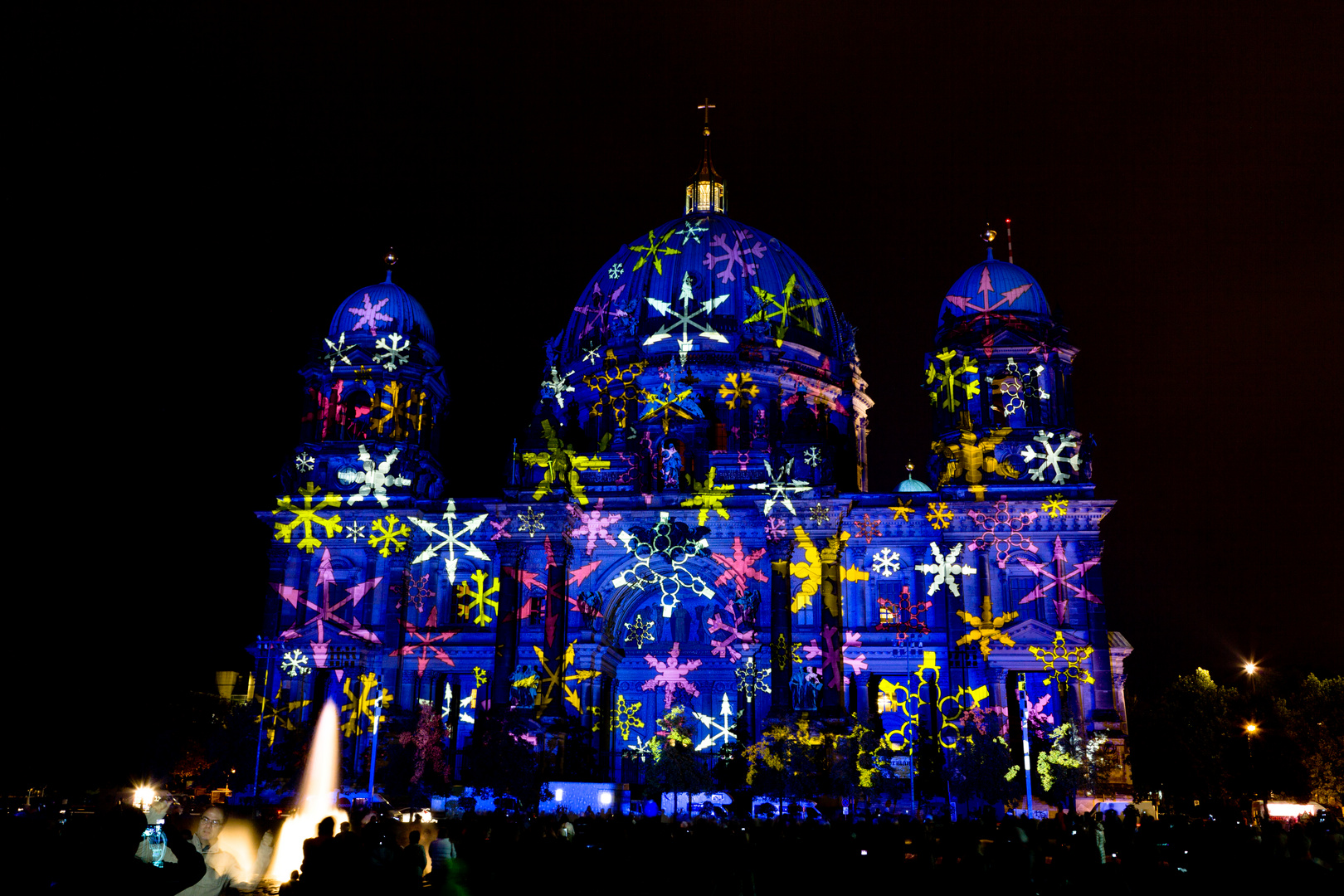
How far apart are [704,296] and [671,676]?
23183mm

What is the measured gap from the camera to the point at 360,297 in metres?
67.1

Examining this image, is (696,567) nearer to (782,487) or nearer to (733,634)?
(733,634)

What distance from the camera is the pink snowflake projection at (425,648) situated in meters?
59.2

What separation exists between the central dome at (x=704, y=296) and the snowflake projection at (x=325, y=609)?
2047 cm

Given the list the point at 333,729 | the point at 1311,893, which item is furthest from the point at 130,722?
the point at 1311,893

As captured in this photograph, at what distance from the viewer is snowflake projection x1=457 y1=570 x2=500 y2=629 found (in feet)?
197

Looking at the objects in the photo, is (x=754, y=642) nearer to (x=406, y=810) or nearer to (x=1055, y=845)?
(x=406, y=810)

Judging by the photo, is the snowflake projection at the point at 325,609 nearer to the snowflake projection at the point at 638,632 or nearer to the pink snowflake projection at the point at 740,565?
the snowflake projection at the point at 638,632

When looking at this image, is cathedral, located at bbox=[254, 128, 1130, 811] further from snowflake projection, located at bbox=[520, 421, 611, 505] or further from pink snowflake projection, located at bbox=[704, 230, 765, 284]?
pink snowflake projection, located at bbox=[704, 230, 765, 284]

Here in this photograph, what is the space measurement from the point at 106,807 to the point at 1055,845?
15.9 meters

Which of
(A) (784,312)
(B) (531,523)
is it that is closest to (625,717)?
(B) (531,523)

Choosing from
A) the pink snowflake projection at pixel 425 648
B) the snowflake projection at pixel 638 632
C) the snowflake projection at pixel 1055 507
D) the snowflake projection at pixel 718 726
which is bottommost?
the snowflake projection at pixel 718 726

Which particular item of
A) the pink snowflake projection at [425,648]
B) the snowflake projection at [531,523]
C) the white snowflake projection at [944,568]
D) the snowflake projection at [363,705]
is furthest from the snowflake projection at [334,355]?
the white snowflake projection at [944,568]

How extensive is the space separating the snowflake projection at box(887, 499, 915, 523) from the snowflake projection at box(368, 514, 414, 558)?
23.6m
